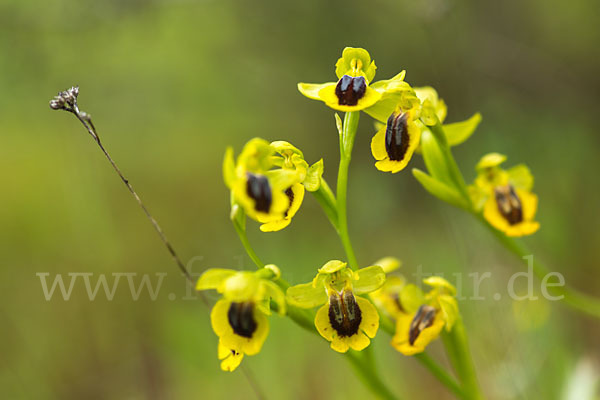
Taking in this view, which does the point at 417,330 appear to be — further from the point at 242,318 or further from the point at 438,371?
the point at 242,318

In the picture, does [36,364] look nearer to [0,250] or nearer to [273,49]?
[0,250]

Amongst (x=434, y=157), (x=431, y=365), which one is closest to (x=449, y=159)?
(x=434, y=157)

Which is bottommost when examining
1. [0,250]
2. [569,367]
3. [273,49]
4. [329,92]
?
[569,367]

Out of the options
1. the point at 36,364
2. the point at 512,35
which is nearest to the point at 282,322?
the point at 36,364

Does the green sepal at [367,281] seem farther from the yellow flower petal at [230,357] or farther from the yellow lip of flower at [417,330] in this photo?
the yellow flower petal at [230,357]

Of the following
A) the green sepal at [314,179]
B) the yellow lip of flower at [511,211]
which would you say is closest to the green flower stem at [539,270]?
the yellow lip of flower at [511,211]
